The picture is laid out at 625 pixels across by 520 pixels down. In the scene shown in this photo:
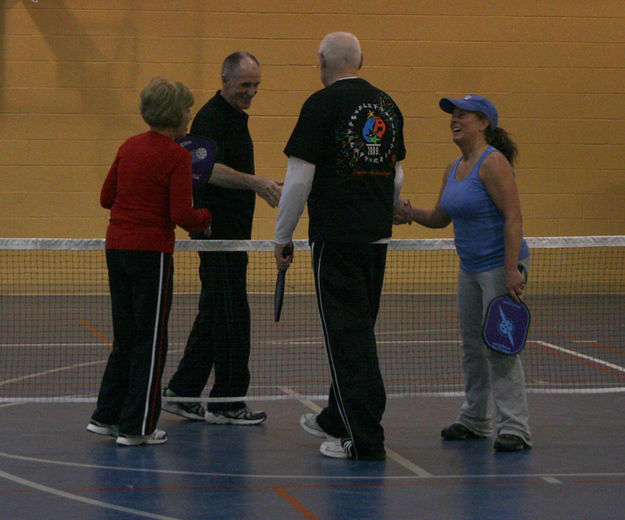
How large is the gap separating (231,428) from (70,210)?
7.51 m

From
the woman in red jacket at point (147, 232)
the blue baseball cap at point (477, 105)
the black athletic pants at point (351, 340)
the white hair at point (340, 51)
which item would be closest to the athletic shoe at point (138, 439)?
the woman in red jacket at point (147, 232)

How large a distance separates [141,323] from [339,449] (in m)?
1.02

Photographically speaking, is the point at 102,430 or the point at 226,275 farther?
the point at 226,275

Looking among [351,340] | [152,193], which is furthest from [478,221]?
[152,193]

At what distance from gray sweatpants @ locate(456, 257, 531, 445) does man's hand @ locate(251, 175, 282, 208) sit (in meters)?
0.92

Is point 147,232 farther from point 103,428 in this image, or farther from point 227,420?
point 227,420

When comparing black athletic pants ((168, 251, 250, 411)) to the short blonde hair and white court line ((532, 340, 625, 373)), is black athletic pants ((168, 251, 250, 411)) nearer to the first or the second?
the short blonde hair

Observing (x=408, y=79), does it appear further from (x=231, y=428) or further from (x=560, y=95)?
(x=231, y=428)

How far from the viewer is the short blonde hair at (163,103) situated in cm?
462

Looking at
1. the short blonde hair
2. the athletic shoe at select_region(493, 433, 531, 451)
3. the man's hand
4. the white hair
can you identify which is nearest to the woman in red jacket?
the short blonde hair

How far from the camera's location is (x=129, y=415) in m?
4.70

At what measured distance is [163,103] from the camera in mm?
4629

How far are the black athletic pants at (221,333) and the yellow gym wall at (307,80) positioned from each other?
23.4ft

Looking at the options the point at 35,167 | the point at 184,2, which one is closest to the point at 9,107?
the point at 35,167
